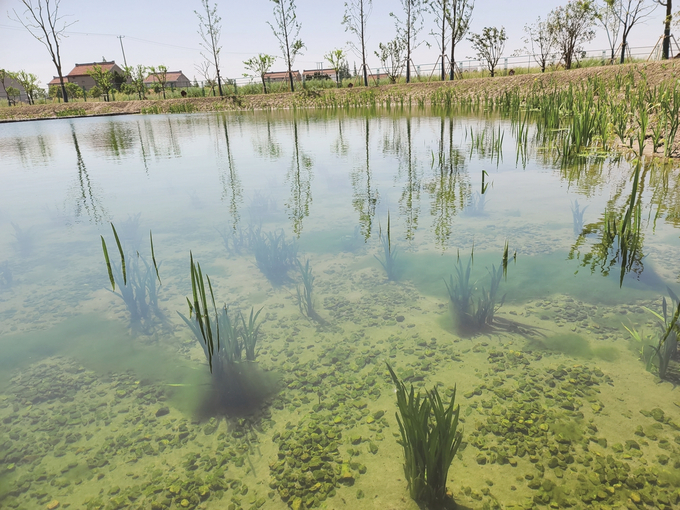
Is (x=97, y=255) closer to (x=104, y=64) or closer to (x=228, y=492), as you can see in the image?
(x=228, y=492)

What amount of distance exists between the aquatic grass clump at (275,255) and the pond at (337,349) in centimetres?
2

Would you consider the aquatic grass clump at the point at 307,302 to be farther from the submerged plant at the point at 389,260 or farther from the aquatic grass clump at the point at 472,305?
the aquatic grass clump at the point at 472,305

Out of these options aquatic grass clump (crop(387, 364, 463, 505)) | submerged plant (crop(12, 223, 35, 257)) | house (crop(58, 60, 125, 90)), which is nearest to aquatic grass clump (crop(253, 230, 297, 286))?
aquatic grass clump (crop(387, 364, 463, 505))

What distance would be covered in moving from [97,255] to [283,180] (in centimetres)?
254

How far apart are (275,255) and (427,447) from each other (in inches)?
79.5

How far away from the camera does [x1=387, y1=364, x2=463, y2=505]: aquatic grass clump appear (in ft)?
3.80

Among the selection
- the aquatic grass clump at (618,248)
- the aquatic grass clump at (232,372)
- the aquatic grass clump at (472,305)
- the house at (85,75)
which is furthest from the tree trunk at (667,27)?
the house at (85,75)

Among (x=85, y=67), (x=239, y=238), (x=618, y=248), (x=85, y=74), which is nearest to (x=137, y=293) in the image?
(x=239, y=238)

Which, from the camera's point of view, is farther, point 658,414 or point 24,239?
point 24,239

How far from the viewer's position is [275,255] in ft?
9.77

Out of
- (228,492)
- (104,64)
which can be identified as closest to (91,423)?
(228,492)

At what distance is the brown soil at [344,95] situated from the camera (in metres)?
13.2

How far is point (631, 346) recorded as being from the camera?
6.11 feet

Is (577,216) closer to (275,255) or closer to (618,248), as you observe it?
(618,248)
